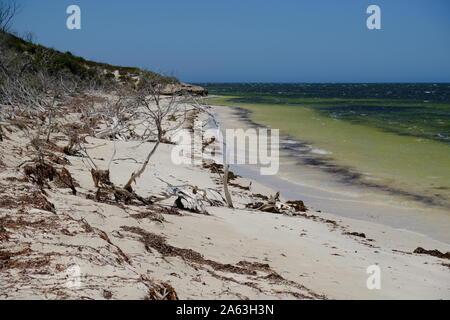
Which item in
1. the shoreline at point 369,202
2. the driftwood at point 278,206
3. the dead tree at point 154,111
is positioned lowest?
the shoreline at point 369,202

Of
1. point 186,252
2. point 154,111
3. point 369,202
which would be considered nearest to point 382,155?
point 369,202

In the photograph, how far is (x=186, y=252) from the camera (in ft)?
18.1

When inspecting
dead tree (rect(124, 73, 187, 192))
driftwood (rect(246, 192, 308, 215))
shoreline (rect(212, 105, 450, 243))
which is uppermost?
dead tree (rect(124, 73, 187, 192))

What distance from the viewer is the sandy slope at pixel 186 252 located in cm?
380

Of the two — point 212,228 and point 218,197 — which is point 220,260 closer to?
point 212,228

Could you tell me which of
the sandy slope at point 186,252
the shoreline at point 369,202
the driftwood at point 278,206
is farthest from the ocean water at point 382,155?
the sandy slope at point 186,252

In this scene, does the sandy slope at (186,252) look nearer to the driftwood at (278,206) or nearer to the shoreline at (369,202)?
the driftwood at (278,206)

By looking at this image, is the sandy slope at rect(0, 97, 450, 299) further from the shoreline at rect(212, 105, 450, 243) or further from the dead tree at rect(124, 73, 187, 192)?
the dead tree at rect(124, 73, 187, 192)

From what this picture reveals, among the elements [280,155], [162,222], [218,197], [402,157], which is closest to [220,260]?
[162,222]

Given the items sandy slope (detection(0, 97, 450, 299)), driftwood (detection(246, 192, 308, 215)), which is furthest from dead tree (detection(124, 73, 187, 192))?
driftwood (detection(246, 192, 308, 215))

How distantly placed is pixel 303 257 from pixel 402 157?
497 inches

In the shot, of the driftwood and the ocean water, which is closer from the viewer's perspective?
the driftwood

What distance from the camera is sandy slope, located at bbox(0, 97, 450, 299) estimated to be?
149 inches

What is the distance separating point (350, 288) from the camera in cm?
532
